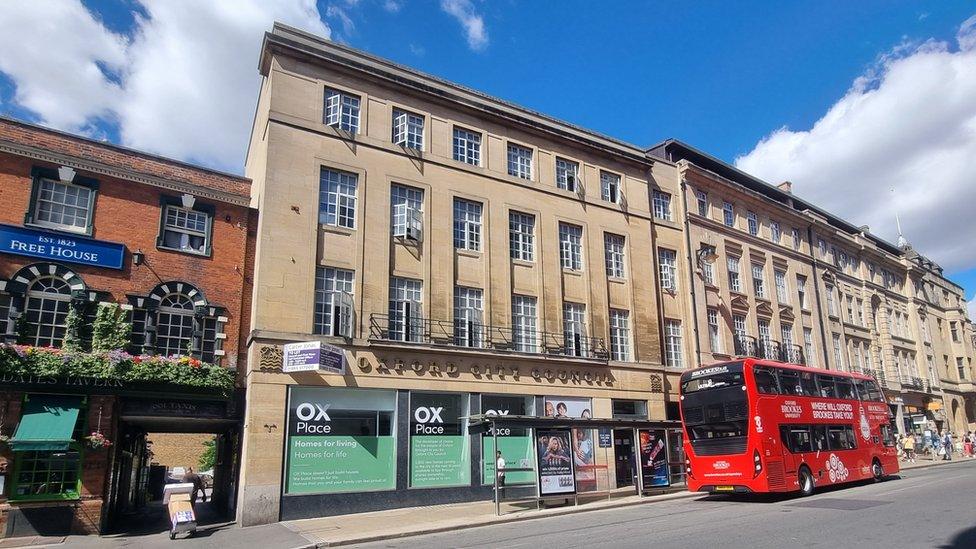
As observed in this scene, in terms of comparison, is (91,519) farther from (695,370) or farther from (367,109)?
(695,370)

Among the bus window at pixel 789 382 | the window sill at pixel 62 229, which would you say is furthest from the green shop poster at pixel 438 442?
the window sill at pixel 62 229

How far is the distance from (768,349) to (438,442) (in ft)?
71.0

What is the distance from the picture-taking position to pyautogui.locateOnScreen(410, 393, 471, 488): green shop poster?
2038 centimetres

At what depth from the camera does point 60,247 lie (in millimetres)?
17219

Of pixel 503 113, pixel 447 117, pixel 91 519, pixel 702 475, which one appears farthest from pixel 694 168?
pixel 91 519

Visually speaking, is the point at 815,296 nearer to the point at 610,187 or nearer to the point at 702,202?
the point at 702,202

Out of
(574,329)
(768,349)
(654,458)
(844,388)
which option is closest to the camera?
(654,458)

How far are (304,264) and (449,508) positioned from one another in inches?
347

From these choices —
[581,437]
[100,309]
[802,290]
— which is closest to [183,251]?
[100,309]

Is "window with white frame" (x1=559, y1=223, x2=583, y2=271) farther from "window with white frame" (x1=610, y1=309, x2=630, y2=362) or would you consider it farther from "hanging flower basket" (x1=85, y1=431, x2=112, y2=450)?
"hanging flower basket" (x1=85, y1=431, x2=112, y2=450)

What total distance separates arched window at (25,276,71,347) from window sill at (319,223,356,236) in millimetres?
7148

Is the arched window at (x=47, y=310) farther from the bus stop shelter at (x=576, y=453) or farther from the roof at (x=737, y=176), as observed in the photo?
the roof at (x=737, y=176)

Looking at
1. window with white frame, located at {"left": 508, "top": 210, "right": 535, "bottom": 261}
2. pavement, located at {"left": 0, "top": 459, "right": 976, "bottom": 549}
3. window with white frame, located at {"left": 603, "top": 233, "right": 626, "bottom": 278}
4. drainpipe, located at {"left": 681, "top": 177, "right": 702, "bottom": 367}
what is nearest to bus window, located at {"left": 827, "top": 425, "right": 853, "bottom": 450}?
pavement, located at {"left": 0, "top": 459, "right": 976, "bottom": 549}

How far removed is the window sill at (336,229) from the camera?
2062 centimetres
